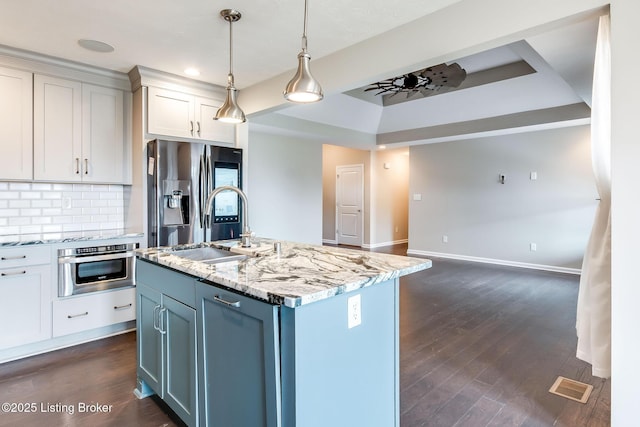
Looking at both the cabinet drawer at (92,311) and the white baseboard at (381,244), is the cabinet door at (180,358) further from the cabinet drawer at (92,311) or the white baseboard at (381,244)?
the white baseboard at (381,244)

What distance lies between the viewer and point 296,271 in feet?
5.22

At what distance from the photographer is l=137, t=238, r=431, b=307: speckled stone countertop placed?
1.23m

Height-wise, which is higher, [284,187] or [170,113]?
[170,113]

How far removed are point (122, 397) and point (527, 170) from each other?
6260 mm

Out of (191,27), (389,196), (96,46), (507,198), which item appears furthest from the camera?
(389,196)

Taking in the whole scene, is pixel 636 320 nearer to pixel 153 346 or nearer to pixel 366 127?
pixel 153 346

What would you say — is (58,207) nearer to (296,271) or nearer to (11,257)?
(11,257)

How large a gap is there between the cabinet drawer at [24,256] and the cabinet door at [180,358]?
163 cm

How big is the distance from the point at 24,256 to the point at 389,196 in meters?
7.04

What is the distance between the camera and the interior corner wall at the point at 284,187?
577 centimetres

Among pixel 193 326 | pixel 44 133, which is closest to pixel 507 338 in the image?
pixel 193 326

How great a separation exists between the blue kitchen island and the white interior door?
636cm

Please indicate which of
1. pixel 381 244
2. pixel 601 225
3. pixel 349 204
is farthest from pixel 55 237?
pixel 381 244

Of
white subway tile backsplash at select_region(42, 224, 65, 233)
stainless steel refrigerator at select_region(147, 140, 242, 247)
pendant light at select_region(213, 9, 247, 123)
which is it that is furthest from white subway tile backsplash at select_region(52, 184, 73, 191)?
pendant light at select_region(213, 9, 247, 123)
